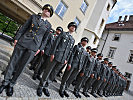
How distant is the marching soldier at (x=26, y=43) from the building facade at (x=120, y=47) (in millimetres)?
19336

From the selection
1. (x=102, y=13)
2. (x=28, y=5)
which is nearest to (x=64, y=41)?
(x=28, y=5)

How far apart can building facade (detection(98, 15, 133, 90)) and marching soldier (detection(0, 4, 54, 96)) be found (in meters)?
19.3

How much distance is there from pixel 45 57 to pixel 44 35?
6.43 ft

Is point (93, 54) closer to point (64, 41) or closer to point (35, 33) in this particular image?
point (64, 41)

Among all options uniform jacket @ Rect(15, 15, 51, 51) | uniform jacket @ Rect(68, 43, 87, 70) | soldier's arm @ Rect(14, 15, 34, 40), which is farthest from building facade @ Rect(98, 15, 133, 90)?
soldier's arm @ Rect(14, 15, 34, 40)

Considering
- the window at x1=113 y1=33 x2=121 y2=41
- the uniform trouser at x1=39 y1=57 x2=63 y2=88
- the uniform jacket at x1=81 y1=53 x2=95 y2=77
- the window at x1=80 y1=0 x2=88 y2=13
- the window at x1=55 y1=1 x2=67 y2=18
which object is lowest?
the uniform trouser at x1=39 y1=57 x2=63 y2=88

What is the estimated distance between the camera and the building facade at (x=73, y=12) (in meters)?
7.92

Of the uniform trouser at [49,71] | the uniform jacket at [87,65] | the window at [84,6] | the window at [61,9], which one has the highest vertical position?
the window at [84,6]

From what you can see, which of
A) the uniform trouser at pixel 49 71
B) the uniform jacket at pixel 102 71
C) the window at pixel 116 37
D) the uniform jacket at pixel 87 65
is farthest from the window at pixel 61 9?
the window at pixel 116 37

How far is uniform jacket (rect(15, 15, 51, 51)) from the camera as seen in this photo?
2.20 meters

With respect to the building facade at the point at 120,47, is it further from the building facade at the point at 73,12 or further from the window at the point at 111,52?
the building facade at the point at 73,12

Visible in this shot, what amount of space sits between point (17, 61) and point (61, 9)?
9413mm

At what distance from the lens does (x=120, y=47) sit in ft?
65.0

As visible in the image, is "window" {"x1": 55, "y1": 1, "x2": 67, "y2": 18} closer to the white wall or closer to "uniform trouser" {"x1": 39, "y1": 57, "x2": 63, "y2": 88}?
"uniform trouser" {"x1": 39, "y1": 57, "x2": 63, "y2": 88}
